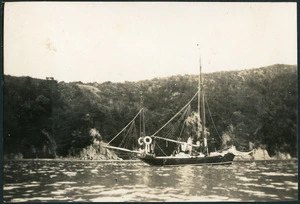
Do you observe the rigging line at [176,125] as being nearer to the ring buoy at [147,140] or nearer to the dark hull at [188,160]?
the ring buoy at [147,140]

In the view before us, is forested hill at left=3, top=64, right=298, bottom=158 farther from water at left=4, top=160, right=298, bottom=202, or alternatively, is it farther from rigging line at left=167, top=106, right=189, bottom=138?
water at left=4, top=160, right=298, bottom=202

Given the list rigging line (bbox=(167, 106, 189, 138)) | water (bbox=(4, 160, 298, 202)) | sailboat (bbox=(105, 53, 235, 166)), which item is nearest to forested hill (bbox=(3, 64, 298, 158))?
sailboat (bbox=(105, 53, 235, 166))

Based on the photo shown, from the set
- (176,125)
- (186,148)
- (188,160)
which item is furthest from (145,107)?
(188,160)

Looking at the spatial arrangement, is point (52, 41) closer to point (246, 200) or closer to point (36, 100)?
point (36, 100)

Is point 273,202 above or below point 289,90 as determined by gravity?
below

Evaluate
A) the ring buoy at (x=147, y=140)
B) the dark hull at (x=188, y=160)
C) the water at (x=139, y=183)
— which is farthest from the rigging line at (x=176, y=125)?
the water at (x=139, y=183)

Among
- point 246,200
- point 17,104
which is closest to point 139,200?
point 246,200
